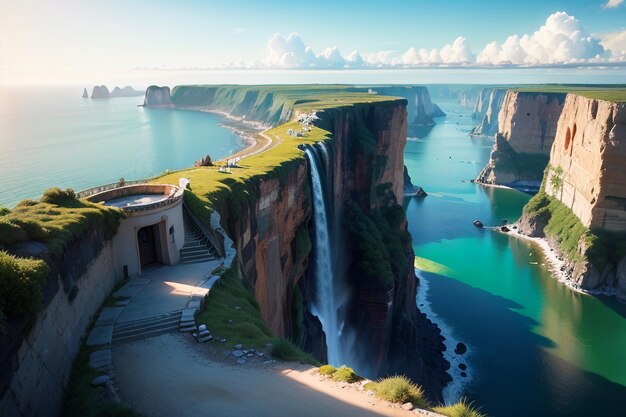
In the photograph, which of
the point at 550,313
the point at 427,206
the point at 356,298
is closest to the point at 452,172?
the point at 427,206

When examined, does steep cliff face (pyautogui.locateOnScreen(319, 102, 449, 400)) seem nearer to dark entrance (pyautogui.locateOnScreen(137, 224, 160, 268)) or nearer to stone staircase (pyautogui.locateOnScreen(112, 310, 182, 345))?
dark entrance (pyautogui.locateOnScreen(137, 224, 160, 268))

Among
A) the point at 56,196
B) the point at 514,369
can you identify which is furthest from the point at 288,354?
the point at 514,369

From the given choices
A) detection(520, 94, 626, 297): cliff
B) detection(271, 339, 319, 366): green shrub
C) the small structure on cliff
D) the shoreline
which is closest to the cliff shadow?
the shoreline

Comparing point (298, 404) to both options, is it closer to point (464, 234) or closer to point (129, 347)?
point (129, 347)

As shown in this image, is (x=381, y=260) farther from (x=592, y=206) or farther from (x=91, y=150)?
(x=91, y=150)

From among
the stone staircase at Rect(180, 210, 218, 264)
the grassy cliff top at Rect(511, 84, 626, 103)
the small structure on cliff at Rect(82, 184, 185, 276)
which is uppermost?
the grassy cliff top at Rect(511, 84, 626, 103)
